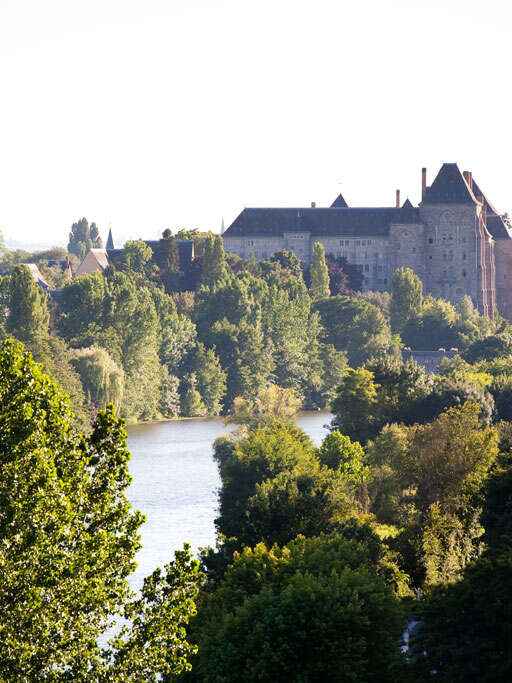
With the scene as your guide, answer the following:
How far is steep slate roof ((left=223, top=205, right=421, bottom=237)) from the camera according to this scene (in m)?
163

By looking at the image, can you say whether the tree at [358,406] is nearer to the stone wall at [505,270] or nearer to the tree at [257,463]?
the tree at [257,463]

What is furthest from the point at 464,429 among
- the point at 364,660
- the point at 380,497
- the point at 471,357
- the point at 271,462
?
the point at 471,357

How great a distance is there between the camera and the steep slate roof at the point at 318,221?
16275cm

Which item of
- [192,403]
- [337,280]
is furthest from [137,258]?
[337,280]

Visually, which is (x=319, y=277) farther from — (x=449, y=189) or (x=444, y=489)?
(x=444, y=489)

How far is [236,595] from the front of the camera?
2858 cm

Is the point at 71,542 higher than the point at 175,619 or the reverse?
higher

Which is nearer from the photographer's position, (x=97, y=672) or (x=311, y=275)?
(x=97, y=672)

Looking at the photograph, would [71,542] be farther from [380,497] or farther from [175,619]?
[380,497]

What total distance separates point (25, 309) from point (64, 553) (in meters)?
63.4

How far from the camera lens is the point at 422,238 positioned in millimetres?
159875

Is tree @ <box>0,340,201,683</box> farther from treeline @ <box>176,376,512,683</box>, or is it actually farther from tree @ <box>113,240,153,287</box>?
tree @ <box>113,240,153,287</box>

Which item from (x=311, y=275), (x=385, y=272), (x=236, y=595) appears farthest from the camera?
(x=385, y=272)

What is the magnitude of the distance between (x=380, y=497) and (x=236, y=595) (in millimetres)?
20202
